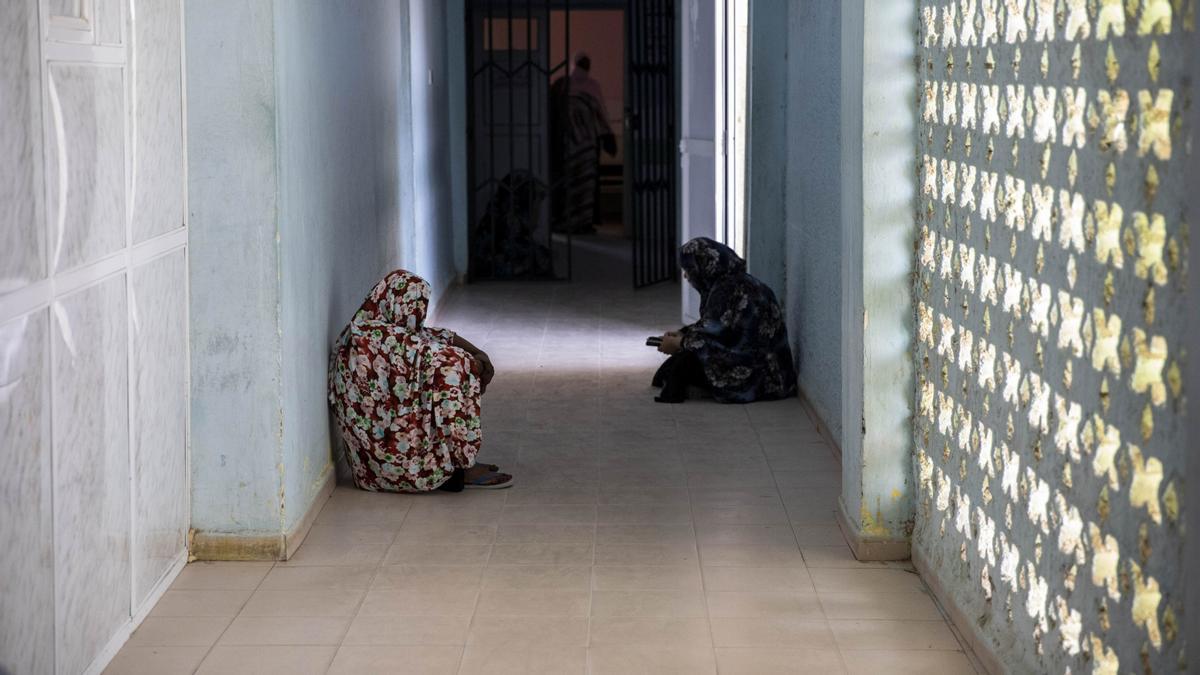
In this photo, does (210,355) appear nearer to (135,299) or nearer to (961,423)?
(135,299)

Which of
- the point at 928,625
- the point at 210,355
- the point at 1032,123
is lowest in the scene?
the point at 928,625

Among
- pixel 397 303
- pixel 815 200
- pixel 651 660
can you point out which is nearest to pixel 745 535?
pixel 651 660

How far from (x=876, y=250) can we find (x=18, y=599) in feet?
8.29

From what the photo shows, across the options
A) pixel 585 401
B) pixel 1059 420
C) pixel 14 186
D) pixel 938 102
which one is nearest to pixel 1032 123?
pixel 1059 420

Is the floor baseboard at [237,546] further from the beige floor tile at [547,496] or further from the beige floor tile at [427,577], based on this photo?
the beige floor tile at [547,496]

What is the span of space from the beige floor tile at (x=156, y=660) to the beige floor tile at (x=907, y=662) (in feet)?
5.34

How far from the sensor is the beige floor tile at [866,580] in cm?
407

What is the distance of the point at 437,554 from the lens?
4410 mm

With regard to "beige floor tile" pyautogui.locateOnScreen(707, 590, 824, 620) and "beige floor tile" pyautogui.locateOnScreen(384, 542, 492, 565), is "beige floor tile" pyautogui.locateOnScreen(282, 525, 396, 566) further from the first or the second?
"beige floor tile" pyautogui.locateOnScreen(707, 590, 824, 620)

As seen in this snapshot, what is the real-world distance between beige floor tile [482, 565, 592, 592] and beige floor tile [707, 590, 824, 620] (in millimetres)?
397

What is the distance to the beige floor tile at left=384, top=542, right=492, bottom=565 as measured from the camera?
4.33 m

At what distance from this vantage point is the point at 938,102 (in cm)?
388

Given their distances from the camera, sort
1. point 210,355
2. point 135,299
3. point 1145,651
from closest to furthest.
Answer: point 1145,651 → point 135,299 → point 210,355

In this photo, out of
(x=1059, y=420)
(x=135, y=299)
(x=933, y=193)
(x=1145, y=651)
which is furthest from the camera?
(x=933, y=193)
